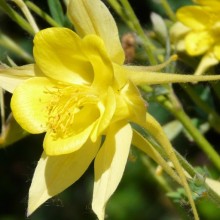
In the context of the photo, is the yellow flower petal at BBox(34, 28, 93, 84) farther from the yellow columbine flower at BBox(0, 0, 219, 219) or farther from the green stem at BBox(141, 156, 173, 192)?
the green stem at BBox(141, 156, 173, 192)

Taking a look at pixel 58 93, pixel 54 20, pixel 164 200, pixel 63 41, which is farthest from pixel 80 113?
pixel 164 200

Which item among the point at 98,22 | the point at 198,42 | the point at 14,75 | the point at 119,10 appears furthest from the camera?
the point at 198,42

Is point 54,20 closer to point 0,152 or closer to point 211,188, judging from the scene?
point 211,188

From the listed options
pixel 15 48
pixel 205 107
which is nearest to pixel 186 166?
pixel 205 107

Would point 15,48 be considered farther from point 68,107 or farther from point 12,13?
point 68,107

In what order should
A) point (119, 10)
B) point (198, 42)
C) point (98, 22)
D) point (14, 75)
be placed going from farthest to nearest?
point (198, 42), point (119, 10), point (14, 75), point (98, 22)

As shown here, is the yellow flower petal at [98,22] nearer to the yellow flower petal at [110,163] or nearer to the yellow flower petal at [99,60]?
the yellow flower petal at [99,60]

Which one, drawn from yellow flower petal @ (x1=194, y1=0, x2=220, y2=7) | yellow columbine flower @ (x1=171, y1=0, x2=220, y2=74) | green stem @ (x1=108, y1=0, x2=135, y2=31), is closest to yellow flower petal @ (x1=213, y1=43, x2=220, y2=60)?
yellow columbine flower @ (x1=171, y1=0, x2=220, y2=74)
